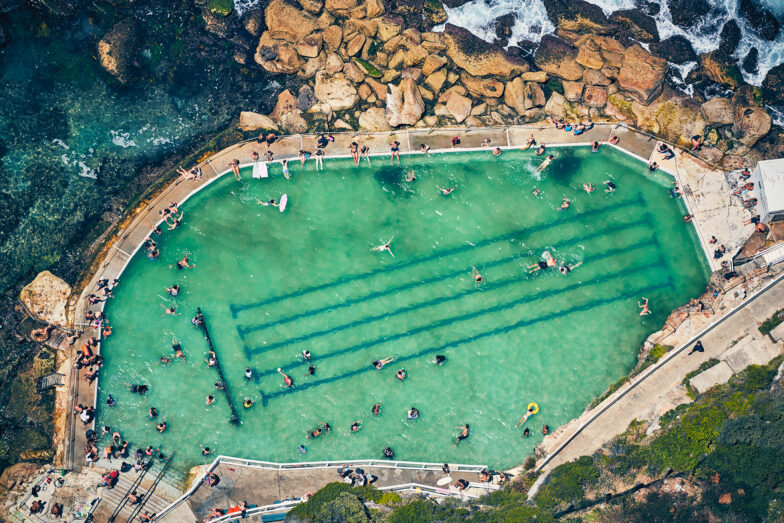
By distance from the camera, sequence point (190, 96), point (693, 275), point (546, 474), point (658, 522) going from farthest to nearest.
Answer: point (190, 96)
point (693, 275)
point (546, 474)
point (658, 522)

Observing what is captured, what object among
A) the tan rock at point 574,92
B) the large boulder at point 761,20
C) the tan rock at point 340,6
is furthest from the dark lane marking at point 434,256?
the tan rock at point 340,6

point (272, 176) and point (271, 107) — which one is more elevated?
point (271, 107)

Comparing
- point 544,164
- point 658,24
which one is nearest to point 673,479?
point 544,164

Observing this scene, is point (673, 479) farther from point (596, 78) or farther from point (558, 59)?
point (558, 59)

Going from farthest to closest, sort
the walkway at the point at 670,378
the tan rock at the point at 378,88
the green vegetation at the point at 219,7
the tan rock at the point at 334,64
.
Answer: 1. the green vegetation at the point at 219,7
2. the tan rock at the point at 334,64
3. the tan rock at the point at 378,88
4. the walkway at the point at 670,378

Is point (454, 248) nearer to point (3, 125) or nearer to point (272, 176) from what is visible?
point (272, 176)

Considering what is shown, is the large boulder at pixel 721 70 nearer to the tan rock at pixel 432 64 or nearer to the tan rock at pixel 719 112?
the tan rock at pixel 719 112

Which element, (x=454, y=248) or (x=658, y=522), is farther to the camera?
(x=454, y=248)

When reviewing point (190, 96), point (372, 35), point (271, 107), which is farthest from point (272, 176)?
point (372, 35)
